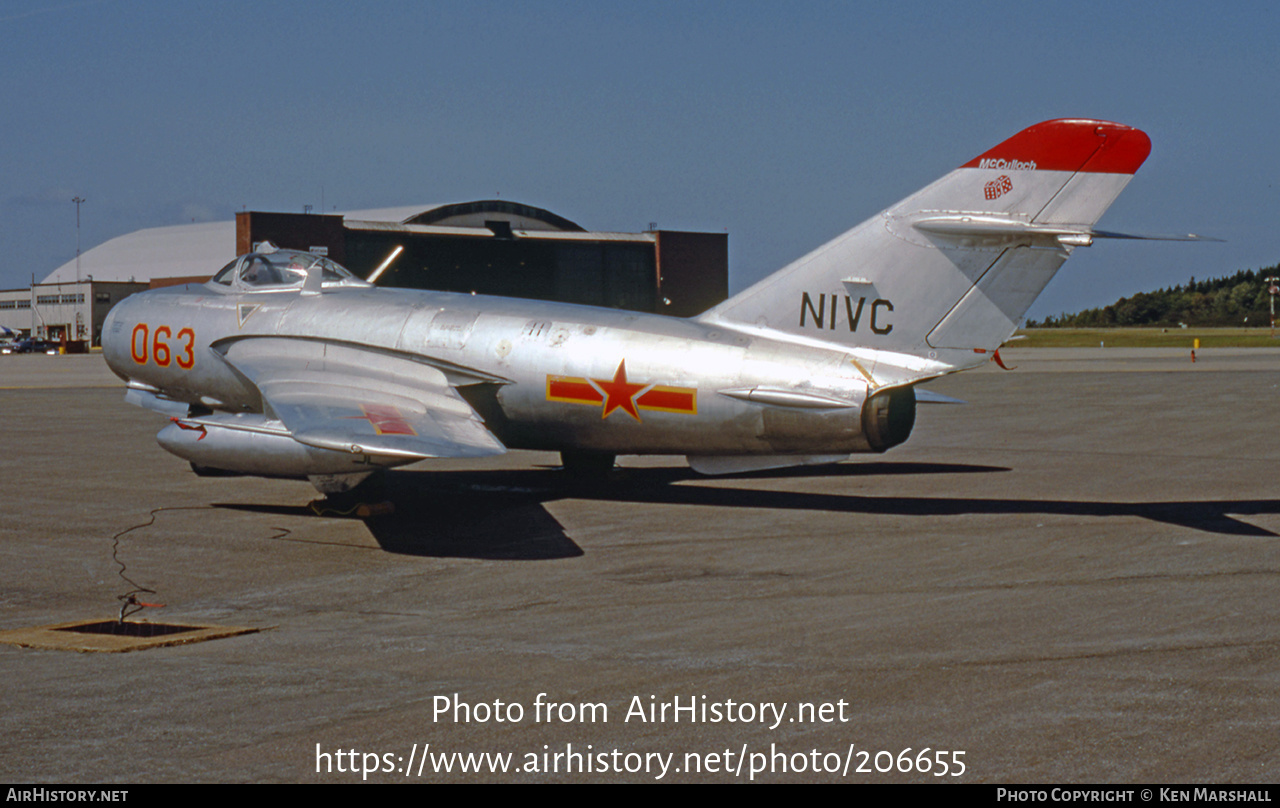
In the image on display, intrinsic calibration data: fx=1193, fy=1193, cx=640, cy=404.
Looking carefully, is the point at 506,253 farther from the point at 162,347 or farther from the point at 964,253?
the point at 964,253

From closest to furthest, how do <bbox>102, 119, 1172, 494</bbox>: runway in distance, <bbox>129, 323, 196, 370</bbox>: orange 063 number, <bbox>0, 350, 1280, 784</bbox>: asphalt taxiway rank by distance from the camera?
<bbox>0, 350, 1280, 784</bbox>: asphalt taxiway → <bbox>102, 119, 1172, 494</bbox>: runway in distance → <bbox>129, 323, 196, 370</bbox>: orange 063 number

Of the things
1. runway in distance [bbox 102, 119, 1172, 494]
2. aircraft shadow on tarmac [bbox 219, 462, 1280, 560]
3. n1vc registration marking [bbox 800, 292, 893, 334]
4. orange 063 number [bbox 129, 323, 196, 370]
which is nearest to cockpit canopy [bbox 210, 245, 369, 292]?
runway in distance [bbox 102, 119, 1172, 494]

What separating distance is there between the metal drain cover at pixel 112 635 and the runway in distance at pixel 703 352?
9.91ft

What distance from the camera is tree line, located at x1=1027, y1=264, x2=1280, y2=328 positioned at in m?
148

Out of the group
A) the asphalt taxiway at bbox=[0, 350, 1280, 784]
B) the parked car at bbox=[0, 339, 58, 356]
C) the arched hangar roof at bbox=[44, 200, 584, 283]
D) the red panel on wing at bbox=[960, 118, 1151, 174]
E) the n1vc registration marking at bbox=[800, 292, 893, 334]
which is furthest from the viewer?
the parked car at bbox=[0, 339, 58, 356]

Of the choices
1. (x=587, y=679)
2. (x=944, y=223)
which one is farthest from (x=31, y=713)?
(x=944, y=223)

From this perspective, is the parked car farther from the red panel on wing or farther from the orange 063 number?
the red panel on wing

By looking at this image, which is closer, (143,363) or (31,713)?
(31,713)

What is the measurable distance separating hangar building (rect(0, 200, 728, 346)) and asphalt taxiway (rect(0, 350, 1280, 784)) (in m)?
55.8

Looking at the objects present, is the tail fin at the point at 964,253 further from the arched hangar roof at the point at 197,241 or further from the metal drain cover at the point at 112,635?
the arched hangar roof at the point at 197,241

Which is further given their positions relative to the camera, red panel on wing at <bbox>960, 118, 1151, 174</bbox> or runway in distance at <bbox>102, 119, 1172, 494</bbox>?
runway in distance at <bbox>102, 119, 1172, 494</bbox>

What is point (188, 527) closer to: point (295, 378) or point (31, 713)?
point (295, 378)

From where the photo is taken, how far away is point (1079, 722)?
6555 millimetres
